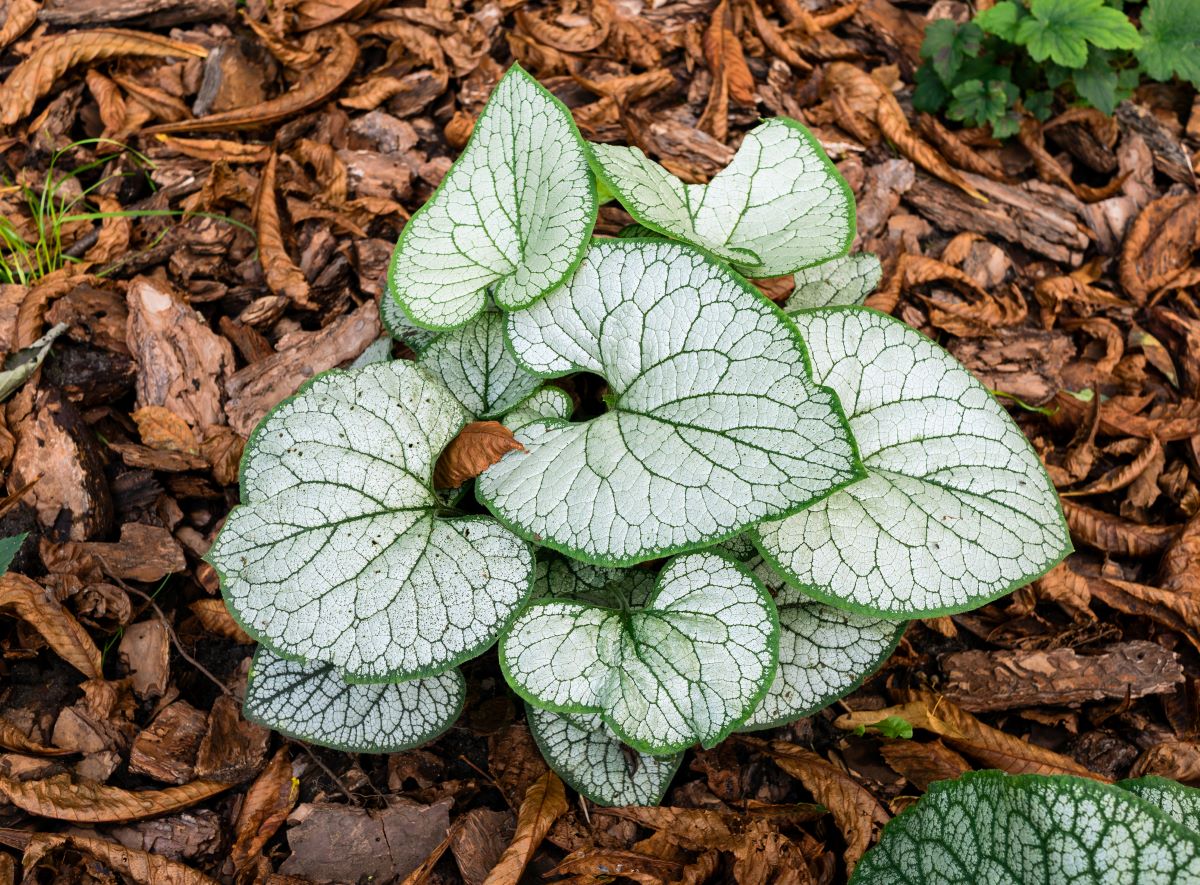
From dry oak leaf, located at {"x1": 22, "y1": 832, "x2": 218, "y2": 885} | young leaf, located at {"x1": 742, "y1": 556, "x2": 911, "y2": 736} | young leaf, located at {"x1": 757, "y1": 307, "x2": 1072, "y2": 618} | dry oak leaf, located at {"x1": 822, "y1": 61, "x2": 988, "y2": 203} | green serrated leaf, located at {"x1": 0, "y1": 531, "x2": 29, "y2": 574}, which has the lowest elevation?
dry oak leaf, located at {"x1": 22, "y1": 832, "x2": 218, "y2": 885}

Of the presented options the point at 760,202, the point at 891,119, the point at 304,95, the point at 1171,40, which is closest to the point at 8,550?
the point at 760,202

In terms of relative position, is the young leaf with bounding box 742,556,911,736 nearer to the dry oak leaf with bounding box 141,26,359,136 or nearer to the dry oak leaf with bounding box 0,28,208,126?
the dry oak leaf with bounding box 141,26,359,136

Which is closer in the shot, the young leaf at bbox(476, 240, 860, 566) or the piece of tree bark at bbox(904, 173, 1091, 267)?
A: the young leaf at bbox(476, 240, 860, 566)

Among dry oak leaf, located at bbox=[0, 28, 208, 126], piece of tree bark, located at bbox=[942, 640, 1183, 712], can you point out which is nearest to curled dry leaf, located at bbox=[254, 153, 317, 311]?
dry oak leaf, located at bbox=[0, 28, 208, 126]

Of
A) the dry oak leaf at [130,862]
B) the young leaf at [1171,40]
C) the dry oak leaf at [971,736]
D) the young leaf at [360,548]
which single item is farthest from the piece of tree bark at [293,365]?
the young leaf at [1171,40]

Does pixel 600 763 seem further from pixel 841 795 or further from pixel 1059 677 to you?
pixel 1059 677

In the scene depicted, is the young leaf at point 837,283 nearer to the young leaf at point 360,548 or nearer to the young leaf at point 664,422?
the young leaf at point 664,422
